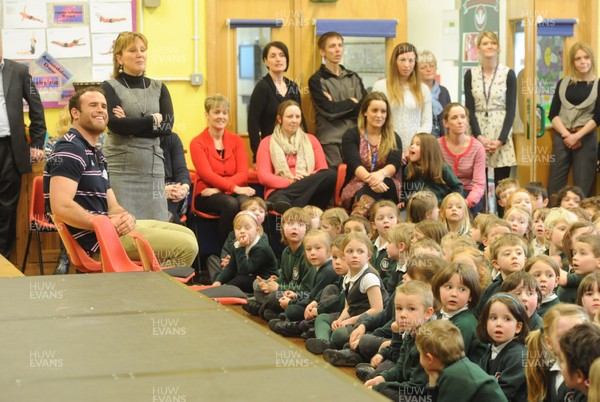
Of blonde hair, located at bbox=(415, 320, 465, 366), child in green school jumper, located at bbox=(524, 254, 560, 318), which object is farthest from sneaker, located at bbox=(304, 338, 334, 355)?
blonde hair, located at bbox=(415, 320, 465, 366)

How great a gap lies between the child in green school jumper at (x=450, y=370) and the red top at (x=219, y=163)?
4.13 metres

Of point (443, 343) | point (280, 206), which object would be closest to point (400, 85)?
point (280, 206)

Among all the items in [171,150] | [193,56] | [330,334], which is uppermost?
[193,56]

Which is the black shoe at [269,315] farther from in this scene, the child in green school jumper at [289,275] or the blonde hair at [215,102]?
the blonde hair at [215,102]

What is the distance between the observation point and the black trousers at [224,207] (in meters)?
7.32

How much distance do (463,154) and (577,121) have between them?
174cm

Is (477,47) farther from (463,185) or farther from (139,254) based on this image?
(139,254)

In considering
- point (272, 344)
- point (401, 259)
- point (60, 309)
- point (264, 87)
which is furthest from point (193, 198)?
point (272, 344)

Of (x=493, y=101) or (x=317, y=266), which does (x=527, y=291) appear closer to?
(x=317, y=266)

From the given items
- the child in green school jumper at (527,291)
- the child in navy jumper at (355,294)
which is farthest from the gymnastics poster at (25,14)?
the child in green school jumper at (527,291)

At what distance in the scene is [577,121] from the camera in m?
8.70

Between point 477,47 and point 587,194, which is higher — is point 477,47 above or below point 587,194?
above

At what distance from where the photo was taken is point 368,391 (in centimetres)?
208

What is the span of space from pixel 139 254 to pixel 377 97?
315 cm
